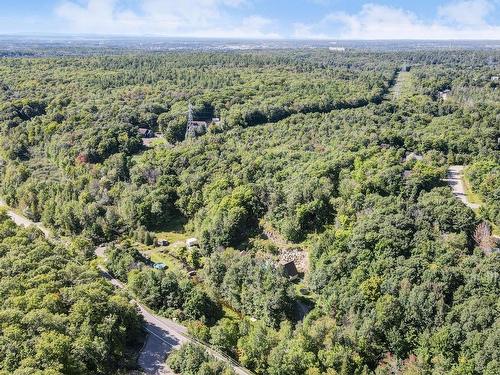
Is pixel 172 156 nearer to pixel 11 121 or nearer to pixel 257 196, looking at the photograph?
pixel 257 196

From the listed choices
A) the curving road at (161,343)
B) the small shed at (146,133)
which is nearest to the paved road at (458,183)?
the curving road at (161,343)

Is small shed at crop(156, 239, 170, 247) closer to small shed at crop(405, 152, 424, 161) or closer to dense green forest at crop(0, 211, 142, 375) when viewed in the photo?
dense green forest at crop(0, 211, 142, 375)

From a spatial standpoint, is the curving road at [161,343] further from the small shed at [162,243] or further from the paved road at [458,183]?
the paved road at [458,183]

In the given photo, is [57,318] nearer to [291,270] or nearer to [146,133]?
[291,270]

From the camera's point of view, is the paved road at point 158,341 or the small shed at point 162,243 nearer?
the paved road at point 158,341

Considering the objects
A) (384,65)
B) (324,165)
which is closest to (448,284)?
(324,165)

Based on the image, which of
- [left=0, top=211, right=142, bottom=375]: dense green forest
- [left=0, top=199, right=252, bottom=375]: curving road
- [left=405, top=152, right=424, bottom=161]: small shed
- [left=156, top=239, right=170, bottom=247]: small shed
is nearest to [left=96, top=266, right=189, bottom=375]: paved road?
[left=0, top=199, right=252, bottom=375]: curving road
